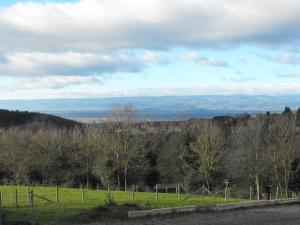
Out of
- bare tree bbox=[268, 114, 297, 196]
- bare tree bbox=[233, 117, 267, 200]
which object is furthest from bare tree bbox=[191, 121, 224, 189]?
bare tree bbox=[268, 114, 297, 196]

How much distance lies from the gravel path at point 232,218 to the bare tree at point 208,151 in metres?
37.7

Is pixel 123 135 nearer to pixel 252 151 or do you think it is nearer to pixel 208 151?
pixel 208 151

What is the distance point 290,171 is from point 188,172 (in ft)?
42.3

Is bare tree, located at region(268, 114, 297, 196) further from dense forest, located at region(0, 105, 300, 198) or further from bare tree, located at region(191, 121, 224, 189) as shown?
bare tree, located at region(191, 121, 224, 189)

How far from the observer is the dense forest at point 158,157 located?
63.8 metres

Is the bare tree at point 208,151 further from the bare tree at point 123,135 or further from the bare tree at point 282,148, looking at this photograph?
the bare tree at point 123,135

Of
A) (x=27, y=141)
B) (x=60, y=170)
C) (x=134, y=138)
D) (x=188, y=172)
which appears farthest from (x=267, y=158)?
(x=27, y=141)

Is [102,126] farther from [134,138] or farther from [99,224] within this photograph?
[99,224]

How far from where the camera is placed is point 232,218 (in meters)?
22.8

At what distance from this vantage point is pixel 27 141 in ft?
270

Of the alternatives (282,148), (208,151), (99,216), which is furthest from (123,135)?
(99,216)

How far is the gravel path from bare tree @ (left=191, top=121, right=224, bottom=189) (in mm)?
37715

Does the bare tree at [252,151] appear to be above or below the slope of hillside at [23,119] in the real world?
below

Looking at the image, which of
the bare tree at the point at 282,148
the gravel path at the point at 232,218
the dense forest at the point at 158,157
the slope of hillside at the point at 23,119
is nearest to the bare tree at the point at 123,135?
the dense forest at the point at 158,157
